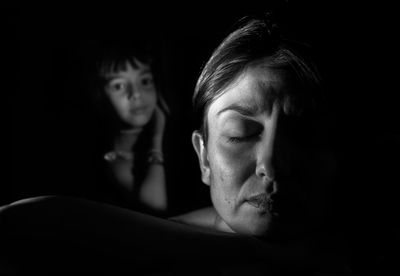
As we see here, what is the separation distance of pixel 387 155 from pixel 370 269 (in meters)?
0.26

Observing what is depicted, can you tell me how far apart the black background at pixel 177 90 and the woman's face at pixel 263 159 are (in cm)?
22

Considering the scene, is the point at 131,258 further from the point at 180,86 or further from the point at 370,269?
the point at 180,86

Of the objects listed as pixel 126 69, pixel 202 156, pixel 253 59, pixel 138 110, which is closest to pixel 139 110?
pixel 138 110

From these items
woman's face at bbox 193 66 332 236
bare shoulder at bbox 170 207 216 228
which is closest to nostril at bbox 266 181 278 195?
woman's face at bbox 193 66 332 236

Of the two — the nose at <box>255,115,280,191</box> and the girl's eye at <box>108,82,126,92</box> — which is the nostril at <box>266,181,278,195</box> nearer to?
the nose at <box>255,115,280,191</box>

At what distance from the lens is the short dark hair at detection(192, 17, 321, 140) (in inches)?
30.6

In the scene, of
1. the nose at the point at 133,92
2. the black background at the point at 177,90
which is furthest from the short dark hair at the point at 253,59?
the nose at the point at 133,92

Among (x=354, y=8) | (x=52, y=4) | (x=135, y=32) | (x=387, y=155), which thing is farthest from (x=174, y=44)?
(x=387, y=155)

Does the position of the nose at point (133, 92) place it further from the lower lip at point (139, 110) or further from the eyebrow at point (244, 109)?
the eyebrow at point (244, 109)

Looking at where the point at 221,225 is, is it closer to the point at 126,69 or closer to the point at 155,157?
the point at 155,157

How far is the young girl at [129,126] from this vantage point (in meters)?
1.19

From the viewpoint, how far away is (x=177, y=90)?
49.1 inches

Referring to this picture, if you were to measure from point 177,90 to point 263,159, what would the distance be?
1.81 ft

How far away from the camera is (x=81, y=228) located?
589mm
